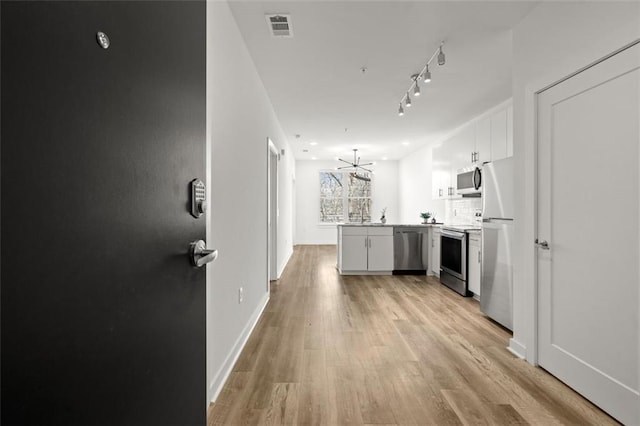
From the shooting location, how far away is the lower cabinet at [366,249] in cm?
536

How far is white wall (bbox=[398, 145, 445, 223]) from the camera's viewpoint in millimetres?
6938

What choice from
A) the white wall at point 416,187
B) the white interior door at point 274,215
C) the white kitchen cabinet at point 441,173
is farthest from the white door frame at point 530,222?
the white wall at point 416,187

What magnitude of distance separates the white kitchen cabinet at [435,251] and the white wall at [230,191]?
313 centimetres

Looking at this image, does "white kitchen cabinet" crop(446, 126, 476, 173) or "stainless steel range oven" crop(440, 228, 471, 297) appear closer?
"stainless steel range oven" crop(440, 228, 471, 297)

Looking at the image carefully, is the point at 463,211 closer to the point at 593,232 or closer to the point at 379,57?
the point at 379,57

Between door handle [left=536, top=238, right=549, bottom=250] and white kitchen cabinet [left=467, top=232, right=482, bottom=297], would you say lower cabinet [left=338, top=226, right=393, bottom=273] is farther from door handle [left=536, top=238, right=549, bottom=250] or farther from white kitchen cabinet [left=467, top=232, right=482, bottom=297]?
door handle [left=536, top=238, right=549, bottom=250]

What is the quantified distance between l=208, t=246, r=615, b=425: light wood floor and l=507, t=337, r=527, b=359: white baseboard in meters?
0.06

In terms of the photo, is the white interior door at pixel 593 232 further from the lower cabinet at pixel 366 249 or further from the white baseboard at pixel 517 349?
the lower cabinet at pixel 366 249

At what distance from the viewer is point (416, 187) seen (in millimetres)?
Result: 7949

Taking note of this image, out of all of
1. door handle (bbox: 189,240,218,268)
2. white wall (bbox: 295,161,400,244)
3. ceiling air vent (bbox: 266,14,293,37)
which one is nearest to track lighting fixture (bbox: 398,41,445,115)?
ceiling air vent (bbox: 266,14,293,37)

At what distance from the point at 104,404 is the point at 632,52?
2.42m

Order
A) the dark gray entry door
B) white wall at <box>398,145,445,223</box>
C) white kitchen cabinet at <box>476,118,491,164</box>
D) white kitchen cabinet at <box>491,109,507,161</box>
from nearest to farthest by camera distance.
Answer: the dark gray entry door
white kitchen cabinet at <box>491,109,507,161</box>
white kitchen cabinet at <box>476,118,491,164</box>
white wall at <box>398,145,445,223</box>

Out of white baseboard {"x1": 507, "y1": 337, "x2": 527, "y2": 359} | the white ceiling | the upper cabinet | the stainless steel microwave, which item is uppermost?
the white ceiling

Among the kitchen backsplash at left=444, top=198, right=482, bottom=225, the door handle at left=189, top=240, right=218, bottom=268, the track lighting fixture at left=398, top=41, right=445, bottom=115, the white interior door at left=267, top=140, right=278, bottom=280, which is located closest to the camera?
the door handle at left=189, top=240, right=218, bottom=268
